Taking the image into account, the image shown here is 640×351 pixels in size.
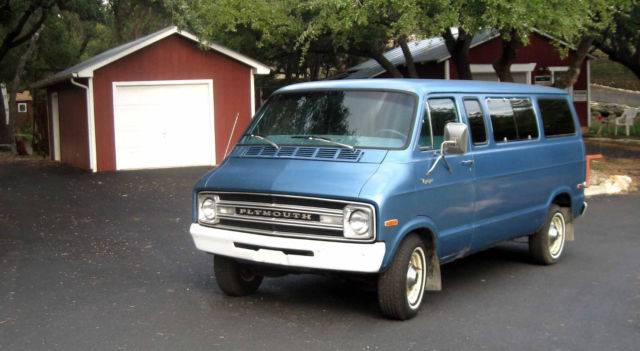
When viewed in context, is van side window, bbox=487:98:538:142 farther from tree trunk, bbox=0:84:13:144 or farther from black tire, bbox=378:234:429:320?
tree trunk, bbox=0:84:13:144

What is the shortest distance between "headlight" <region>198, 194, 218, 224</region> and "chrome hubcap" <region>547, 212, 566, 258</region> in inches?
162

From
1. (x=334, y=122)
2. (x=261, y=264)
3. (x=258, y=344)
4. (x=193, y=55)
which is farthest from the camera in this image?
(x=193, y=55)

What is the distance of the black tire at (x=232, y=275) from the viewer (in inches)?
286

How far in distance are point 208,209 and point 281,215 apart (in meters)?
0.80

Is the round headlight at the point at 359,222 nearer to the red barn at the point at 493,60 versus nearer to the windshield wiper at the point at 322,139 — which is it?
the windshield wiper at the point at 322,139

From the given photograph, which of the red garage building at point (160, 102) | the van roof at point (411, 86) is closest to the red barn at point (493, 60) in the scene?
the red garage building at point (160, 102)

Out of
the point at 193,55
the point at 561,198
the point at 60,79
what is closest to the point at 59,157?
the point at 60,79

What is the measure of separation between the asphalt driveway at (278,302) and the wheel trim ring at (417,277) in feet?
0.54

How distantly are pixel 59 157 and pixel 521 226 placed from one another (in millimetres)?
21696

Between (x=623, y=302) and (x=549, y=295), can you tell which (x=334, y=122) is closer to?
(x=549, y=295)

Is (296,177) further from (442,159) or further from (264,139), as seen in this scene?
(442,159)

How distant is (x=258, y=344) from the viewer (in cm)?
596

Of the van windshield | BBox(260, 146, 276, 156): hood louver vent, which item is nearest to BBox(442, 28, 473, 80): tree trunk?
the van windshield

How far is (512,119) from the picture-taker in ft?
27.6
